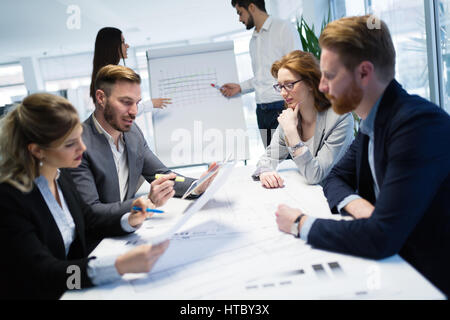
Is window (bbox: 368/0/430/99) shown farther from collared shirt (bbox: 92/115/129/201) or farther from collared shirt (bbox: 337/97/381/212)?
collared shirt (bbox: 92/115/129/201)

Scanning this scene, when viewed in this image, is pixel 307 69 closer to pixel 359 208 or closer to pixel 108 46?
pixel 359 208

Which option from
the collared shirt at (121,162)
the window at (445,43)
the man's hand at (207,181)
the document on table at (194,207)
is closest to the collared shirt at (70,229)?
the document on table at (194,207)

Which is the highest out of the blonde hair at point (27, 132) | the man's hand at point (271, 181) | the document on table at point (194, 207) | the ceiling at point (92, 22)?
the ceiling at point (92, 22)

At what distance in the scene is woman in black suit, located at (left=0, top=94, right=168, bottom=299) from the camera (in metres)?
0.81

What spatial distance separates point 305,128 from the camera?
1863 millimetres

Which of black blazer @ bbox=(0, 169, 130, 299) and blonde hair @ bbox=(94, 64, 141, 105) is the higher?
blonde hair @ bbox=(94, 64, 141, 105)

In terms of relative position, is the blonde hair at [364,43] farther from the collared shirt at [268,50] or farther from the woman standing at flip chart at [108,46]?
the collared shirt at [268,50]

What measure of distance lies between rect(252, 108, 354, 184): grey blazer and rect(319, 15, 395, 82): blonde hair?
610 mm

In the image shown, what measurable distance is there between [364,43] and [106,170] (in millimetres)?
1134

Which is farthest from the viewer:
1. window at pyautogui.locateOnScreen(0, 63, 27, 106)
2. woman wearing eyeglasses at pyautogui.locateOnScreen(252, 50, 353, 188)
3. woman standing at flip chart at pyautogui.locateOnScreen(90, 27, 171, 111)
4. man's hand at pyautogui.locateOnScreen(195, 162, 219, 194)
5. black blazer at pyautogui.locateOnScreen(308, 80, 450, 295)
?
window at pyautogui.locateOnScreen(0, 63, 27, 106)

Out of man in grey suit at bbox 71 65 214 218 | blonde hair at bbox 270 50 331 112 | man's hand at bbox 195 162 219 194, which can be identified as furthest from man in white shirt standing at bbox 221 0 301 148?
man's hand at bbox 195 162 219 194

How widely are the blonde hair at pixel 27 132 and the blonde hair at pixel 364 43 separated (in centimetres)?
82

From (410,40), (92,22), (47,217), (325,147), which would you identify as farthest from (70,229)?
(92,22)

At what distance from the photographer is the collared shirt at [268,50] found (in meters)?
2.90
